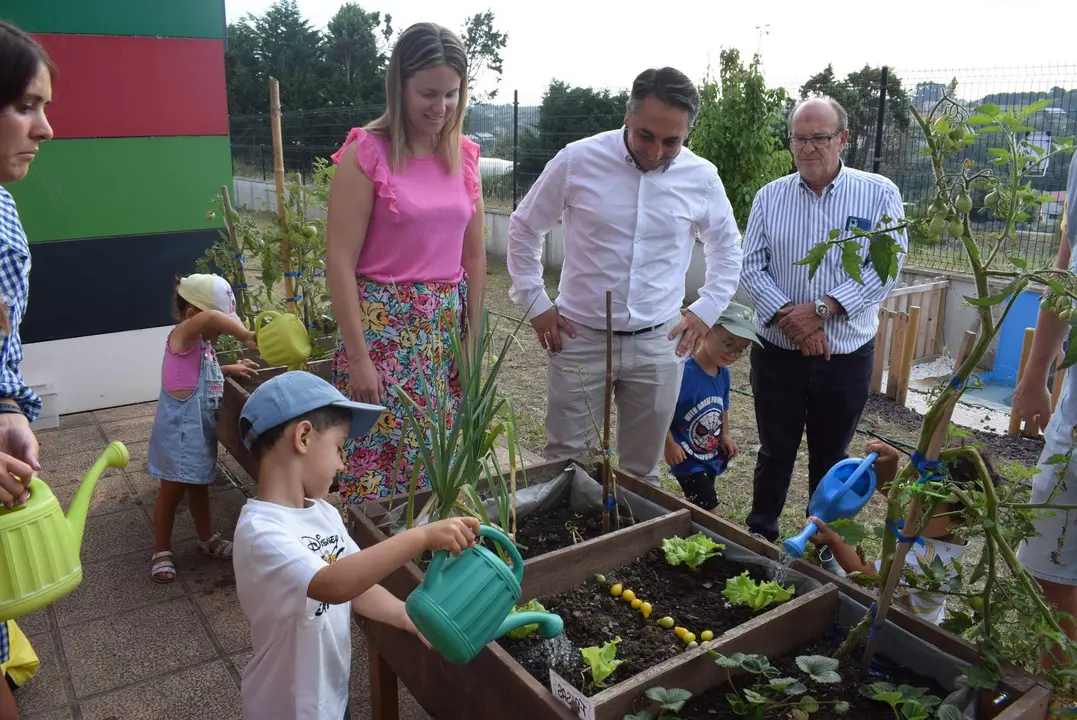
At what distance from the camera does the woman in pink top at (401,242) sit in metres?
2.14

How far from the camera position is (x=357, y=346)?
7.25 feet

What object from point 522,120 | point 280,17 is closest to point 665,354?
point 522,120

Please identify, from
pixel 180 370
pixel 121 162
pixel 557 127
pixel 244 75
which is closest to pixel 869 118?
pixel 557 127

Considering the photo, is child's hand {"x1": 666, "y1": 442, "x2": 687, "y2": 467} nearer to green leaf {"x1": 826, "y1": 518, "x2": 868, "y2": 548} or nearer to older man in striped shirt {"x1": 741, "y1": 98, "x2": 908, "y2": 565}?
older man in striped shirt {"x1": 741, "y1": 98, "x2": 908, "y2": 565}

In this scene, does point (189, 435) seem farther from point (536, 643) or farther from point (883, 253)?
point (883, 253)

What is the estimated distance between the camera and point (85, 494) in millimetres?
1504

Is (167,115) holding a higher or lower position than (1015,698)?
higher

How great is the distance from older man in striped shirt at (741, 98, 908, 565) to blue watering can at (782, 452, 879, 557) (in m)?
1.17

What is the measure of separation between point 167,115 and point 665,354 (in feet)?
11.0

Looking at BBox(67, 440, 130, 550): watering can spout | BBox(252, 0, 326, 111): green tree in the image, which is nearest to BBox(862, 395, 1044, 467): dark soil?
BBox(67, 440, 130, 550): watering can spout

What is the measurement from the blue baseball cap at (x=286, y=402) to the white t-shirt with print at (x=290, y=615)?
145 millimetres

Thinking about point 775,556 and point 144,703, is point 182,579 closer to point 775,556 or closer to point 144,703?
point 144,703

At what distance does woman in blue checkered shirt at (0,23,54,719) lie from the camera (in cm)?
139

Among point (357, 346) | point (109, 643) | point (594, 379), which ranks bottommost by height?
point (109, 643)
